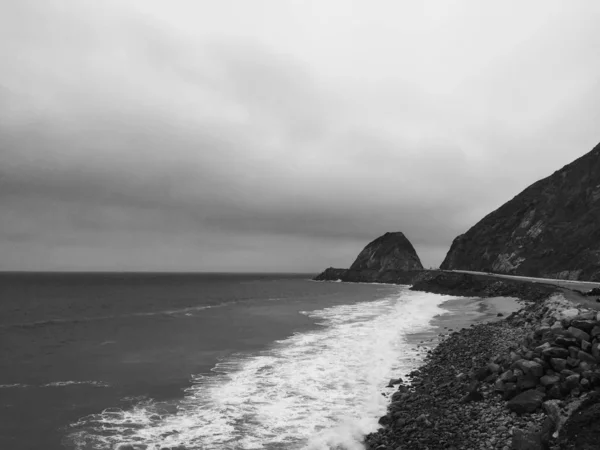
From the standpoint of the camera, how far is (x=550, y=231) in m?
85.8

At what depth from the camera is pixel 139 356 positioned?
90.6 feet

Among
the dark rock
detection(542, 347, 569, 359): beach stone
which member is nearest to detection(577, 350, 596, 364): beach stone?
detection(542, 347, 569, 359): beach stone

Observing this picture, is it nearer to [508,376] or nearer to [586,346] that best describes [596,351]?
[586,346]

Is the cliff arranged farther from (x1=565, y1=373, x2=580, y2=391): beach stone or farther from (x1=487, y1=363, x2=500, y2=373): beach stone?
(x1=565, y1=373, x2=580, y2=391): beach stone

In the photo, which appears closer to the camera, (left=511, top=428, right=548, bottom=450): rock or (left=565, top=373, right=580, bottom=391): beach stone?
(left=511, top=428, right=548, bottom=450): rock

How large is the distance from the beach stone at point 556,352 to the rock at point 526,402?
84.6 inches

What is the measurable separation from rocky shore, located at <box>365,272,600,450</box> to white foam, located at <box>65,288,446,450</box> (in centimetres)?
163

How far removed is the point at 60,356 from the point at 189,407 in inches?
720

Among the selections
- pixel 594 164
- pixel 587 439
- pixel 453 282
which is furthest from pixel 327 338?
pixel 594 164

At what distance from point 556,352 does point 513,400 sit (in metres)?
3.10

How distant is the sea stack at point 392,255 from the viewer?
182 meters

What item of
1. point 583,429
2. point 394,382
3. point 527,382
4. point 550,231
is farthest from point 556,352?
point 550,231

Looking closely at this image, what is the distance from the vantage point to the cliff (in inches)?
7006

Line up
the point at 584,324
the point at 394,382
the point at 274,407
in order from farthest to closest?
the point at 394,382
the point at 274,407
the point at 584,324
